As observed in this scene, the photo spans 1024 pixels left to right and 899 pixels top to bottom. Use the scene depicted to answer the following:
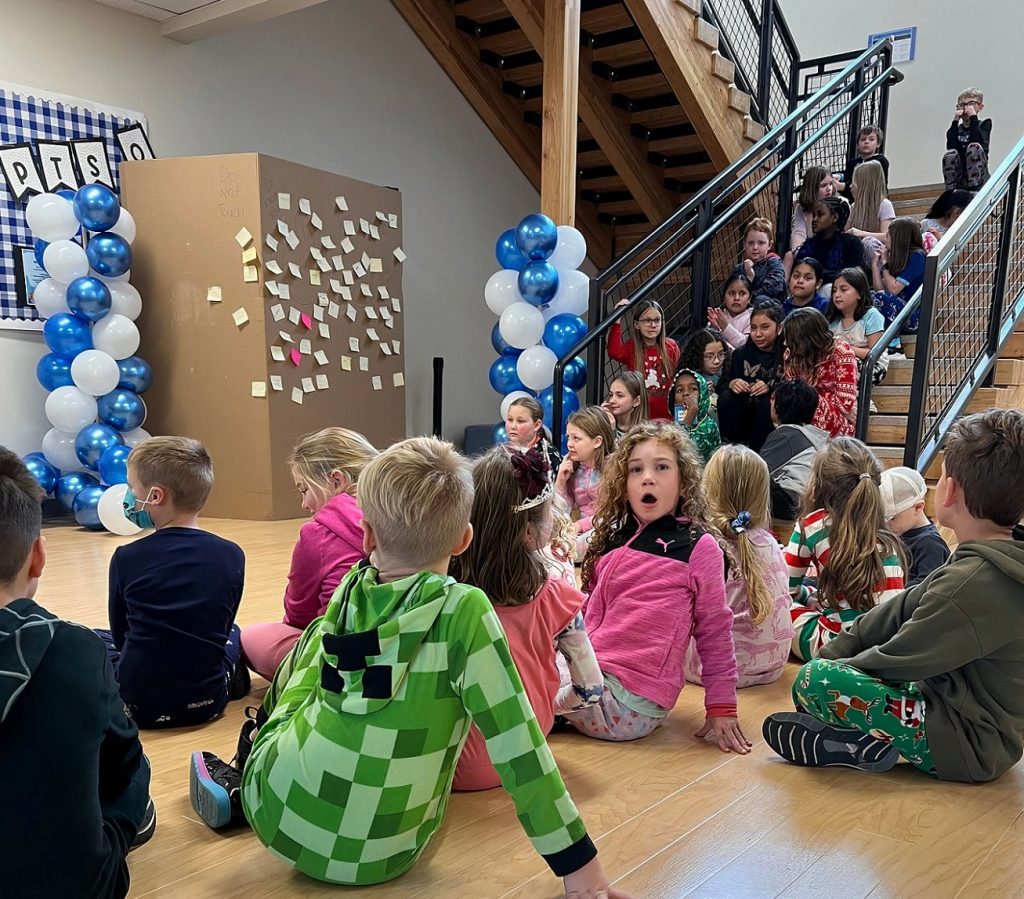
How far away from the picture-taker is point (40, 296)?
16.0 ft

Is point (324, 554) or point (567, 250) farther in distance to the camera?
point (567, 250)

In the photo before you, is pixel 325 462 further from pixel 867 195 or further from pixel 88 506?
pixel 867 195

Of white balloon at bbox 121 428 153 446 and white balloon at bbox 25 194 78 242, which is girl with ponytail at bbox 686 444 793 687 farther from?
white balloon at bbox 25 194 78 242

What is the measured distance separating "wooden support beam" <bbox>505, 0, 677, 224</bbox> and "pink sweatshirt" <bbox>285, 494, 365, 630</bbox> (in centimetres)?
576

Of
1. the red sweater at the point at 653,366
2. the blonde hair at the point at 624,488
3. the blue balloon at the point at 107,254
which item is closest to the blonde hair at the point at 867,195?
the red sweater at the point at 653,366

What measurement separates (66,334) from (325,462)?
3.22 m

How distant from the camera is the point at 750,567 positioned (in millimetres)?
2457

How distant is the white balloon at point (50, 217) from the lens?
4789 millimetres

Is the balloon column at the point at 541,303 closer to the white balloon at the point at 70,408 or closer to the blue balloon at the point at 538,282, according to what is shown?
the blue balloon at the point at 538,282

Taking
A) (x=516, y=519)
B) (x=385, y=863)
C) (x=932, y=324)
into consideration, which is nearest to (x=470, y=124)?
(x=932, y=324)

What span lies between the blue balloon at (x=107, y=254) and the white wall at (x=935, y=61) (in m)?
7.09

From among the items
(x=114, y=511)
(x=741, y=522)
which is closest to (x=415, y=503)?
(x=741, y=522)

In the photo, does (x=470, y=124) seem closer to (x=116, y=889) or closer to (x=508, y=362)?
(x=508, y=362)

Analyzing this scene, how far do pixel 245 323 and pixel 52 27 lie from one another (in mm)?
2077
